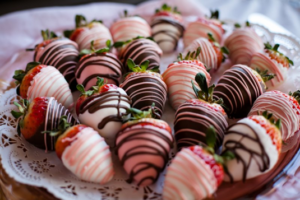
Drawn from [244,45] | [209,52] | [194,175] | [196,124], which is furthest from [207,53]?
[194,175]

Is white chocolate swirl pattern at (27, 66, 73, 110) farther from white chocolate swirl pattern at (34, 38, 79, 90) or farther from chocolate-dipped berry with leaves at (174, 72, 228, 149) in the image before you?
chocolate-dipped berry with leaves at (174, 72, 228, 149)

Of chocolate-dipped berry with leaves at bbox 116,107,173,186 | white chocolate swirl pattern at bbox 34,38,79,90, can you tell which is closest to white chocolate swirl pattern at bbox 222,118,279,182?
chocolate-dipped berry with leaves at bbox 116,107,173,186

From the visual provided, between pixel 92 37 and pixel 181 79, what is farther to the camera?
pixel 92 37

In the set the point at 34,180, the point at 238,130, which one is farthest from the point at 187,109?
the point at 34,180

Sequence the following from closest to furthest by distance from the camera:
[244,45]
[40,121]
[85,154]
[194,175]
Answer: [194,175], [85,154], [40,121], [244,45]

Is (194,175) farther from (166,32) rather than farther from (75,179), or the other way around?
(166,32)
